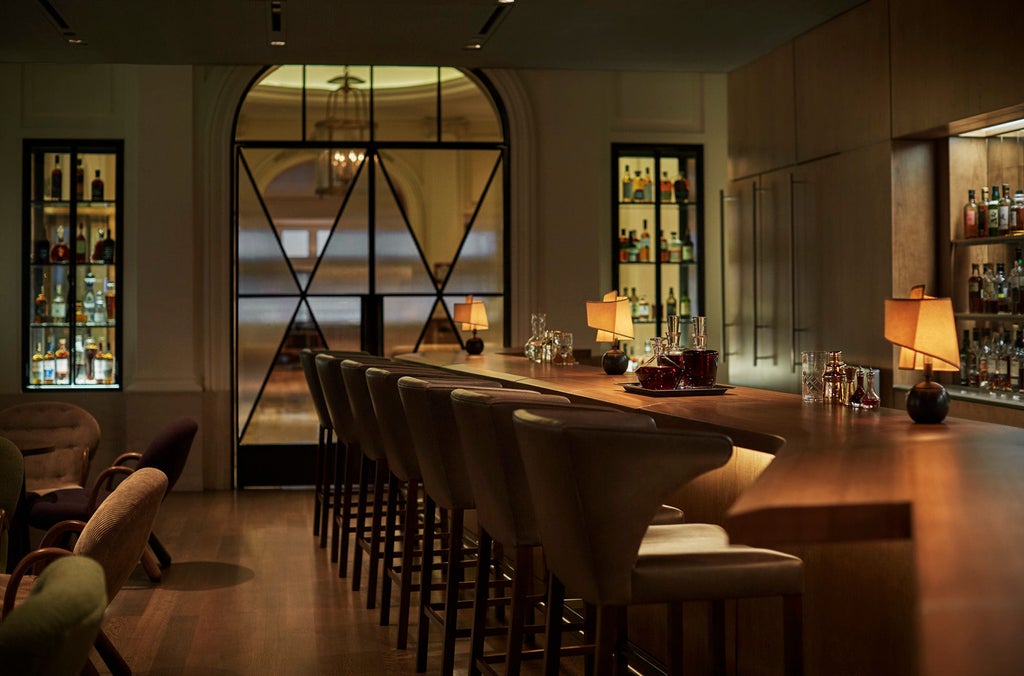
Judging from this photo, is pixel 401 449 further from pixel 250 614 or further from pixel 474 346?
pixel 474 346

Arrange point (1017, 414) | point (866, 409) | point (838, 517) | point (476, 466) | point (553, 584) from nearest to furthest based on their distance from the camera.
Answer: point (838, 517), point (553, 584), point (476, 466), point (866, 409), point (1017, 414)

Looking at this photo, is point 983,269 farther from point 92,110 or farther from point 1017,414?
point 92,110

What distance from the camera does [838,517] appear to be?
1.59 m

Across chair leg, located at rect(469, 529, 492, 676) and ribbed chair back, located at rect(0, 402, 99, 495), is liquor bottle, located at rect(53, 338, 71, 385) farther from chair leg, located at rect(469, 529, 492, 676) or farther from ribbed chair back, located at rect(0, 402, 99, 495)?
chair leg, located at rect(469, 529, 492, 676)

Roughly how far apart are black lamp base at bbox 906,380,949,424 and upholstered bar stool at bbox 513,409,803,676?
→ 608mm

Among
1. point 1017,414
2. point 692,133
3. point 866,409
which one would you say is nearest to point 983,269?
point 1017,414

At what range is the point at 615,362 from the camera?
4469mm

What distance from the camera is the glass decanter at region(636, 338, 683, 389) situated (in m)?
3.53

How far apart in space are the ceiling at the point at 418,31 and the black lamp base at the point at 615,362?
67.1 inches

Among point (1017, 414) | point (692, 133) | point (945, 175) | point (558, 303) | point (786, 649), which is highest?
point (692, 133)

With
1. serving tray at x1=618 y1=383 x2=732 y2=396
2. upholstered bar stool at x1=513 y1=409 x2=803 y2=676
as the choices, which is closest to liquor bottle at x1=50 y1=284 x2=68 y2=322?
serving tray at x1=618 y1=383 x2=732 y2=396

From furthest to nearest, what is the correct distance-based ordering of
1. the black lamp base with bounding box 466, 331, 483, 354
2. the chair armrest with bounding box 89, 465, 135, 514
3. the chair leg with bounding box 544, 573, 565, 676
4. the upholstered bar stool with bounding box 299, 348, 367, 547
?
the black lamp base with bounding box 466, 331, 483, 354, the upholstered bar stool with bounding box 299, 348, 367, 547, the chair armrest with bounding box 89, 465, 135, 514, the chair leg with bounding box 544, 573, 565, 676

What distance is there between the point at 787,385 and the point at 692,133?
3.01m

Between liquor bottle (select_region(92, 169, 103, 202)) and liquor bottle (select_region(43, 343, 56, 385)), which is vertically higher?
liquor bottle (select_region(92, 169, 103, 202))
